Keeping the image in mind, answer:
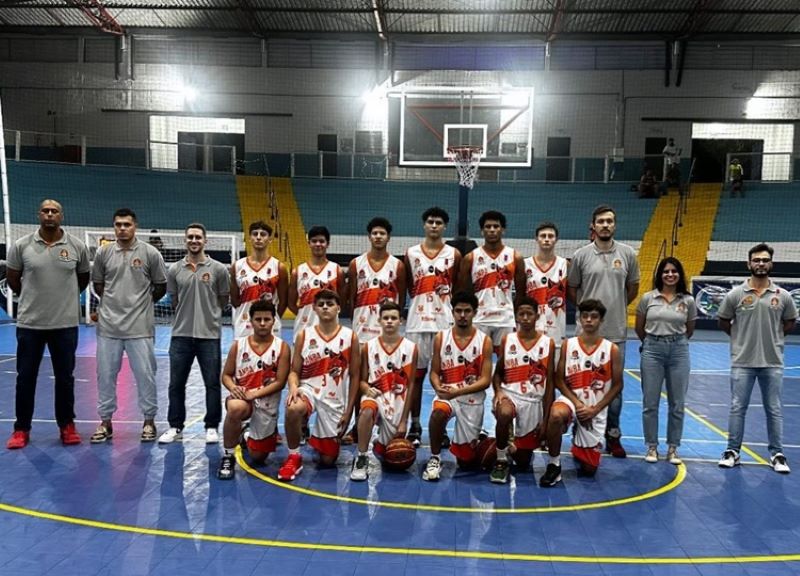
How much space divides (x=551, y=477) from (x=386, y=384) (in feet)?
4.68

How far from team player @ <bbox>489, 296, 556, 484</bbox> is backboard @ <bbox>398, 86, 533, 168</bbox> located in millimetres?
9204

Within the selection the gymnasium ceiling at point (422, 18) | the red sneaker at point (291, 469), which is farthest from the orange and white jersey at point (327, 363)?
the gymnasium ceiling at point (422, 18)

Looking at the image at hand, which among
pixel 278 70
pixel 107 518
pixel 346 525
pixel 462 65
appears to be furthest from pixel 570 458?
pixel 278 70

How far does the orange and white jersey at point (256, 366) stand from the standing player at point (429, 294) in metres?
1.18

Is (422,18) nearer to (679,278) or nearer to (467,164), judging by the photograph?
(467,164)

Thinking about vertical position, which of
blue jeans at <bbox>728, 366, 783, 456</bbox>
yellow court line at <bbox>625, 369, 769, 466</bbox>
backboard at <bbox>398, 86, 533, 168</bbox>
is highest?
backboard at <bbox>398, 86, 533, 168</bbox>

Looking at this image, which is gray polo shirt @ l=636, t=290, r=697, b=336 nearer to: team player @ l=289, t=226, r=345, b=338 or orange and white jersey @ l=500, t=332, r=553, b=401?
orange and white jersey @ l=500, t=332, r=553, b=401

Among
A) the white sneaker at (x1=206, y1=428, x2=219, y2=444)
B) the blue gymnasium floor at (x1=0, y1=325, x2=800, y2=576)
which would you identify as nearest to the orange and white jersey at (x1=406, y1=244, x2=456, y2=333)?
the blue gymnasium floor at (x1=0, y1=325, x2=800, y2=576)

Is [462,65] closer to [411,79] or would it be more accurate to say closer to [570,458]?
[411,79]

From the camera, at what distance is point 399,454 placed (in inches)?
201

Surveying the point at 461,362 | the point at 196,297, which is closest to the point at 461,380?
the point at 461,362

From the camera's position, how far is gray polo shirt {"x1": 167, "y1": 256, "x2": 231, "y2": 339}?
19.0 ft

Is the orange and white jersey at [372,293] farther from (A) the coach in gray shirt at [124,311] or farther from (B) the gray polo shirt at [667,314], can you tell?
(B) the gray polo shirt at [667,314]

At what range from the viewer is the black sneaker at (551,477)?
4.97 metres
